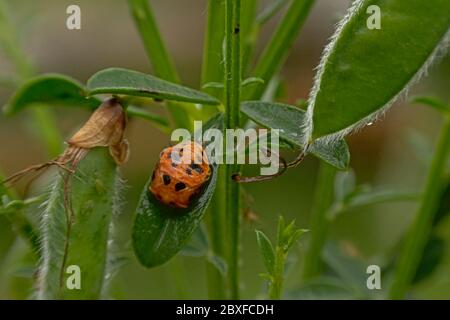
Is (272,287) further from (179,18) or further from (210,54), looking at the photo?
(179,18)

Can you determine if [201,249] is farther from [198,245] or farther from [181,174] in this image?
[181,174]

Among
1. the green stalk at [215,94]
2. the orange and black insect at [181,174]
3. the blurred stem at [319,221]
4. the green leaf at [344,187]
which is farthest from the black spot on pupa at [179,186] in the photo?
the green leaf at [344,187]

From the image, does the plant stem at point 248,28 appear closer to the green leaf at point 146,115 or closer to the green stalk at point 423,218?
the green leaf at point 146,115

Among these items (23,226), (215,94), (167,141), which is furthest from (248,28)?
(167,141)

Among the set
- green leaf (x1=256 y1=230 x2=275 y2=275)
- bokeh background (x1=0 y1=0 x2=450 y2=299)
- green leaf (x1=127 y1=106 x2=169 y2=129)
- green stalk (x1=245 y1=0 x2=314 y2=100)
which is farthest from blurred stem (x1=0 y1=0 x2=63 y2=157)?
green leaf (x1=256 y1=230 x2=275 y2=275)

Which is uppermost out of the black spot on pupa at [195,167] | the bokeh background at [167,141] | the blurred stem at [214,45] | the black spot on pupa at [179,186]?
the bokeh background at [167,141]

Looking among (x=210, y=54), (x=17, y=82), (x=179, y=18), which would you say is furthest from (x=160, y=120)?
(x=179, y=18)

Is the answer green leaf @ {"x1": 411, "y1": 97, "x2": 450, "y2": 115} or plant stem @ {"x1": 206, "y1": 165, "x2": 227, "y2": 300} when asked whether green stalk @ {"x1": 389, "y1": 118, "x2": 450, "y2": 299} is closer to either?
green leaf @ {"x1": 411, "y1": 97, "x2": 450, "y2": 115}
